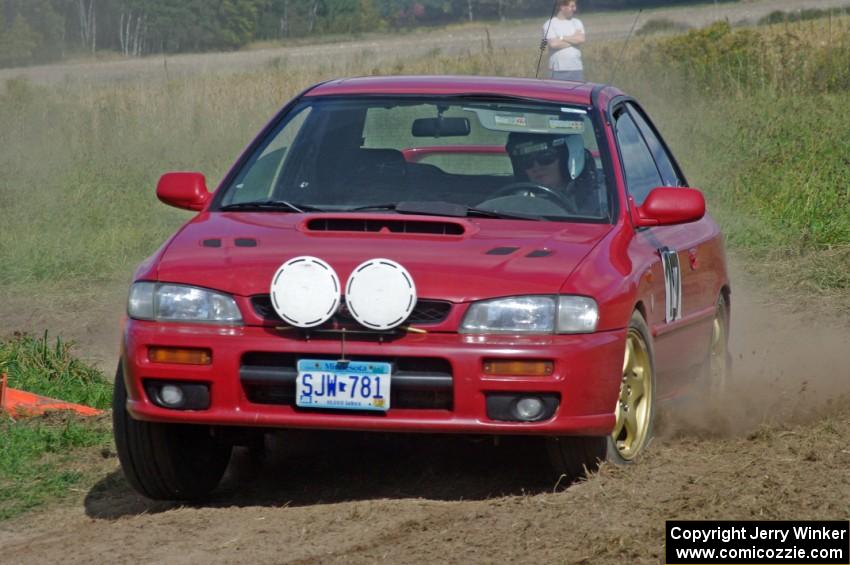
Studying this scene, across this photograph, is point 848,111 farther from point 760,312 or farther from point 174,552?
point 174,552

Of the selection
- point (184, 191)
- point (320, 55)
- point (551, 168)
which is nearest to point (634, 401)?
point (551, 168)

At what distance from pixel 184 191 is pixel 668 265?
1947 mm

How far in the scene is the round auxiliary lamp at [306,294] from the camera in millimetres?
4883

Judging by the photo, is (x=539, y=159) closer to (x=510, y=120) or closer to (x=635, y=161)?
(x=510, y=120)

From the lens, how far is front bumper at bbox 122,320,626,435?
4.86m

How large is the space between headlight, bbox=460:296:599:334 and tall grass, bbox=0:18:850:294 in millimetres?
6498

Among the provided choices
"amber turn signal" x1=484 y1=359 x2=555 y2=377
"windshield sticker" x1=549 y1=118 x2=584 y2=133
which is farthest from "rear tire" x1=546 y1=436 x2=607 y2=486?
"windshield sticker" x1=549 y1=118 x2=584 y2=133

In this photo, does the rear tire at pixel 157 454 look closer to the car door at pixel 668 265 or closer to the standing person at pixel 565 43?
the car door at pixel 668 265

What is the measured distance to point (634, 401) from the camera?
5.56 metres

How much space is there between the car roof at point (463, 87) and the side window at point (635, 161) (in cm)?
23

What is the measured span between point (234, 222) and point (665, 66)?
15797mm

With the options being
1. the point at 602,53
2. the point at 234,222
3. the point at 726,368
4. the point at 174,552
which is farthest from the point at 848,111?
the point at 174,552

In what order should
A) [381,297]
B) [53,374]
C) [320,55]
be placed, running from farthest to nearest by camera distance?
1. [320,55]
2. [53,374]
3. [381,297]

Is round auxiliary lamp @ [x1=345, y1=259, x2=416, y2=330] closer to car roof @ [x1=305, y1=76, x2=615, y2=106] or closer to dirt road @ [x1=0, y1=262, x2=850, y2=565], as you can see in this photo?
dirt road @ [x1=0, y1=262, x2=850, y2=565]
